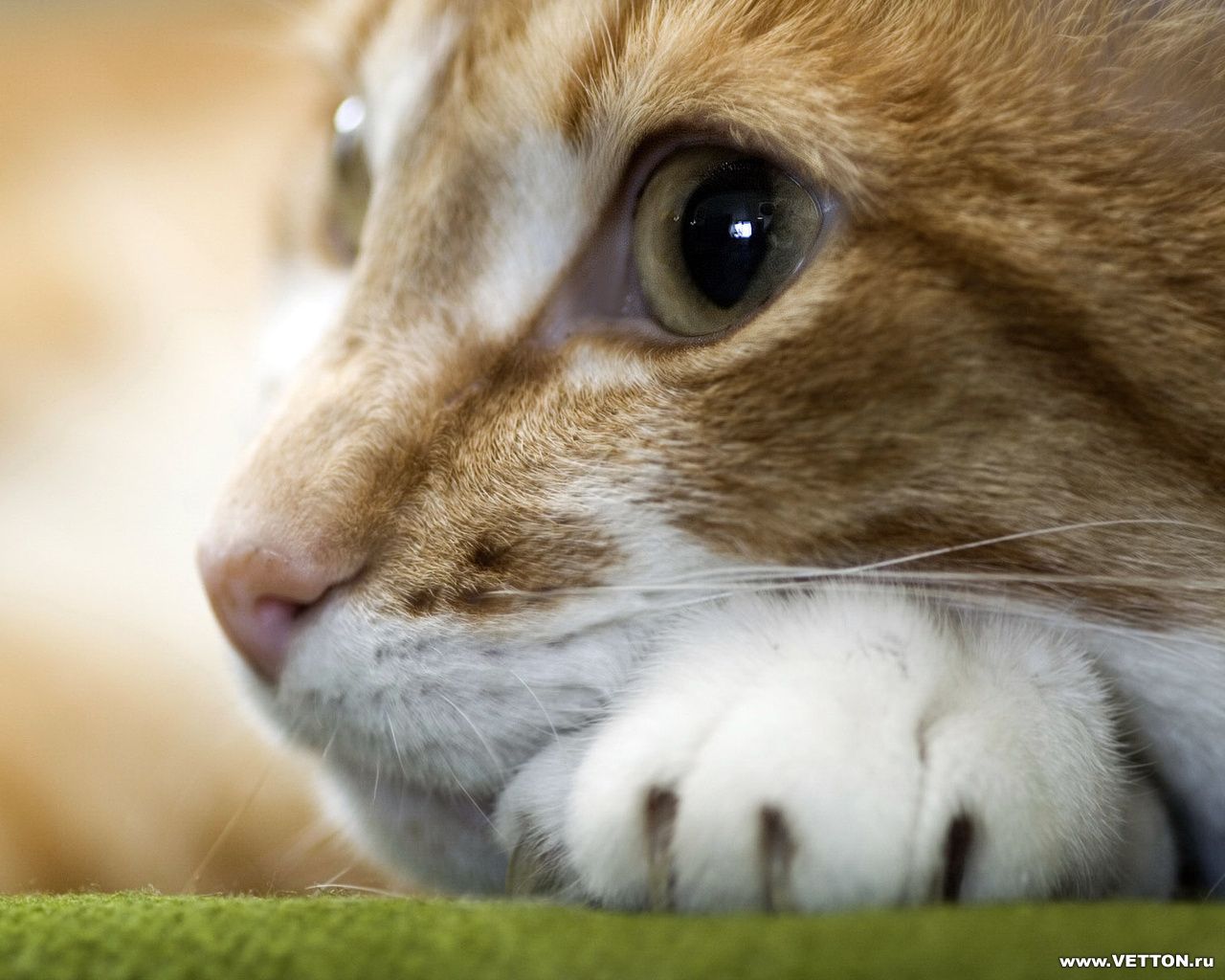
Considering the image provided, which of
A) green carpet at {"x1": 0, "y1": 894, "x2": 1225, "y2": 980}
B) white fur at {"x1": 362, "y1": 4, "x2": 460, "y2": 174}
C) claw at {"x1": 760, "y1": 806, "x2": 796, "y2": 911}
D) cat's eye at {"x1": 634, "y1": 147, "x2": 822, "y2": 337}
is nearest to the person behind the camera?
green carpet at {"x1": 0, "y1": 894, "x2": 1225, "y2": 980}

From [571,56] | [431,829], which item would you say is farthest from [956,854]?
[571,56]

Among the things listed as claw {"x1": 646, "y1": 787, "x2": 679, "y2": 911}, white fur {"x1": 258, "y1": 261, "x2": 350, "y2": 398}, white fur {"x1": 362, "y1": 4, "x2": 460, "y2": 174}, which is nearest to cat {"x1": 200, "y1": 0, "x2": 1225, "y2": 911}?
claw {"x1": 646, "y1": 787, "x2": 679, "y2": 911}

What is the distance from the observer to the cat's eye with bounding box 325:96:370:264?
3.84ft

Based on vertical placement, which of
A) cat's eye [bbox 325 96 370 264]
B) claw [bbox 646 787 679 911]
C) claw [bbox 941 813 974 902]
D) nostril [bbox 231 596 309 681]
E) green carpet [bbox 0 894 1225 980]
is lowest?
green carpet [bbox 0 894 1225 980]

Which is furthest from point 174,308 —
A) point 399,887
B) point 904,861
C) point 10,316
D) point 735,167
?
point 904,861

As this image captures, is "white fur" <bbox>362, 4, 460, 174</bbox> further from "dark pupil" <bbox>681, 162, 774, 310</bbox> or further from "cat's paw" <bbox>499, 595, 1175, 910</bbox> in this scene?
"cat's paw" <bbox>499, 595, 1175, 910</bbox>

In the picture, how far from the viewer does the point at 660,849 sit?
0.61 m

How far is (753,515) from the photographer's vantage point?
0.72 meters

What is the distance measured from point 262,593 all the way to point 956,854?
0.45m

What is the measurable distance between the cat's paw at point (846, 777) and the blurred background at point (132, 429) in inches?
14.8

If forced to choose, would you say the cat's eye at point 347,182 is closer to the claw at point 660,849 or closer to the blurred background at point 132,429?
the blurred background at point 132,429

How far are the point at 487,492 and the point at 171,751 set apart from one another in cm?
59

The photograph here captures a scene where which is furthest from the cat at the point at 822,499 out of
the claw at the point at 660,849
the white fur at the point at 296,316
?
the white fur at the point at 296,316

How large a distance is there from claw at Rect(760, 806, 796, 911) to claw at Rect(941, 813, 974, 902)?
73 millimetres
